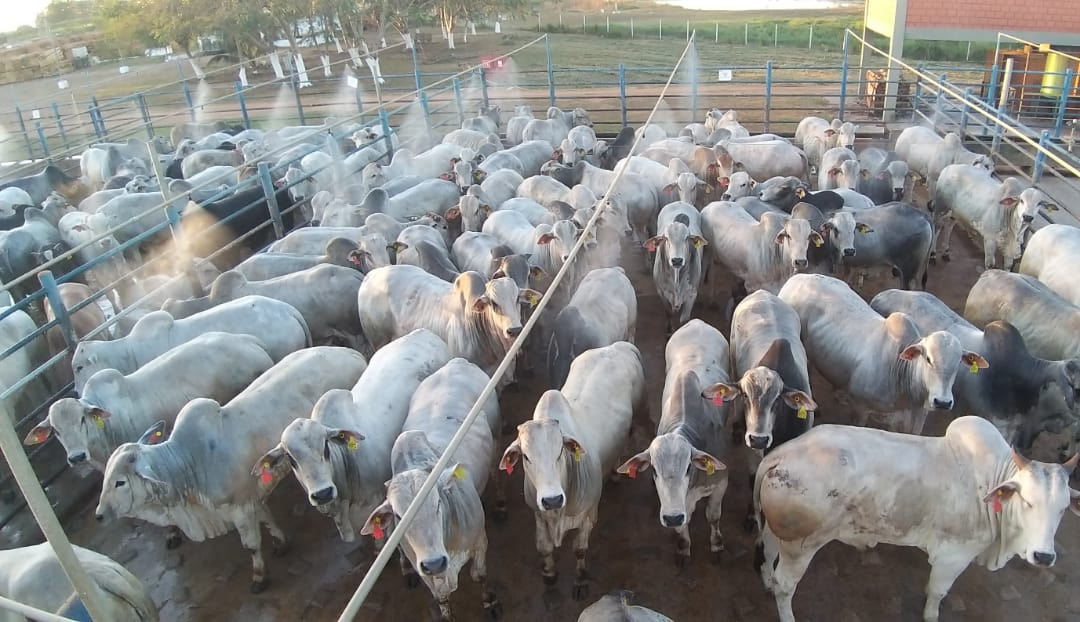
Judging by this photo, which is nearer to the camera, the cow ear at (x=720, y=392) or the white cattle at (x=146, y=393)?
the cow ear at (x=720, y=392)

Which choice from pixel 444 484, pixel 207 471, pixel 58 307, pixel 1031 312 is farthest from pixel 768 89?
pixel 207 471

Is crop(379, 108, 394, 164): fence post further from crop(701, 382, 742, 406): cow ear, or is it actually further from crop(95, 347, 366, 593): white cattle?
crop(701, 382, 742, 406): cow ear

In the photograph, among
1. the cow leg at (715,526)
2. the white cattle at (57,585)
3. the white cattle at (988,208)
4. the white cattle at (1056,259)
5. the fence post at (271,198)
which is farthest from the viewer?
the fence post at (271,198)

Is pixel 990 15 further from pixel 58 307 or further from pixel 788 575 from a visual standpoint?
pixel 58 307

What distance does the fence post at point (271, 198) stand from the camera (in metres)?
8.88

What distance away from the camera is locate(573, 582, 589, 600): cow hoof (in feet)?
15.1

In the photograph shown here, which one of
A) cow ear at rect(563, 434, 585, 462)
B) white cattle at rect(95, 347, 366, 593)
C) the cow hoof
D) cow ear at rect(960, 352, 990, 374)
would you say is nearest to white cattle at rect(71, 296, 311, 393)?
white cattle at rect(95, 347, 366, 593)

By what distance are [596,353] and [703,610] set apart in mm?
1879

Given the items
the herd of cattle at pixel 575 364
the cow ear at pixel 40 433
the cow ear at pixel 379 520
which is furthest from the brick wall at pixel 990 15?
the cow ear at pixel 40 433

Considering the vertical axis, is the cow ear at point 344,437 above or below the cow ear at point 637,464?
above

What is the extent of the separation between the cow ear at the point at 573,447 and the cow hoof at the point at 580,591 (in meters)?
0.90

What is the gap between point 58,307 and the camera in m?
6.04

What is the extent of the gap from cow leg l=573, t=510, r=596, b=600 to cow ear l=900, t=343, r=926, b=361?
2387 millimetres

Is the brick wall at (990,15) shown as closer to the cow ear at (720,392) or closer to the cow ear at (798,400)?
the cow ear at (798,400)
